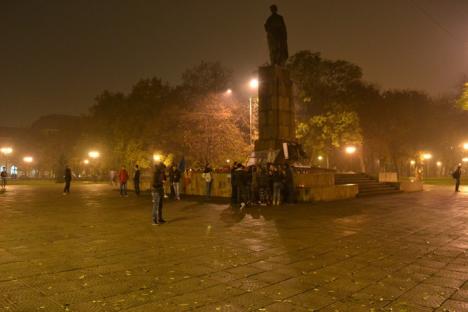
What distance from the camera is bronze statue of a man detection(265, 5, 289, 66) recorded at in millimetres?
20594

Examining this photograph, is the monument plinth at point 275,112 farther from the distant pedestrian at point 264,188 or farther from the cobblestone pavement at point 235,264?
the cobblestone pavement at point 235,264

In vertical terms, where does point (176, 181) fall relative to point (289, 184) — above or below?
above

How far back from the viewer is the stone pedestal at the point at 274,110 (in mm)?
19828

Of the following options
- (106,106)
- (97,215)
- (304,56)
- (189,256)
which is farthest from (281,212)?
(106,106)

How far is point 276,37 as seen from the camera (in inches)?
816

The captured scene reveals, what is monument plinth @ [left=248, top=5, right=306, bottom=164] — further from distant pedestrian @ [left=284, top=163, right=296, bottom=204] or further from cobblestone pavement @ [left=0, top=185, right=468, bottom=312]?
cobblestone pavement @ [left=0, top=185, right=468, bottom=312]

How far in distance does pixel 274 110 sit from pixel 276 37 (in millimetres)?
3832

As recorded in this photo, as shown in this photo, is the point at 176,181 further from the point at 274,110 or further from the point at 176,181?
the point at 274,110

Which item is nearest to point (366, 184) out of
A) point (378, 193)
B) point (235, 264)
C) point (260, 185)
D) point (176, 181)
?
point (378, 193)

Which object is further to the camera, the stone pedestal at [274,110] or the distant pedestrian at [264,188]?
the stone pedestal at [274,110]

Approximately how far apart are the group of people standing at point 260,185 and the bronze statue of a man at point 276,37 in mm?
6750

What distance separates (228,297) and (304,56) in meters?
38.3

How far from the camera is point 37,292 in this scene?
202 inches

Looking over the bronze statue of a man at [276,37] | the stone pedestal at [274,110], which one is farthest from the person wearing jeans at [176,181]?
the bronze statue of a man at [276,37]
